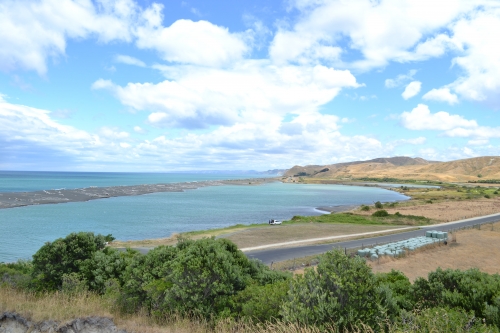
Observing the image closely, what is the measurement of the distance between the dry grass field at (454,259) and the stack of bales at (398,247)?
0.67m

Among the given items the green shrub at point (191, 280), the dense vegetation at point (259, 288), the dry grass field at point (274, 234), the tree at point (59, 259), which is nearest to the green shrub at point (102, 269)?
the dense vegetation at point (259, 288)

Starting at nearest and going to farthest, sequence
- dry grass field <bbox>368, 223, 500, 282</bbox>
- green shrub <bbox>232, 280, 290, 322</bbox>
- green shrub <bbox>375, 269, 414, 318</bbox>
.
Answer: green shrub <bbox>375, 269, 414, 318</bbox>, green shrub <bbox>232, 280, 290, 322</bbox>, dry grass field <bbox>368, 223, 500, 282</bbox>

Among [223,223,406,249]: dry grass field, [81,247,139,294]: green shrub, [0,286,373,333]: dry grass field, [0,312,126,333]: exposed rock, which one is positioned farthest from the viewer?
[223,223,406,249]: dry grass field

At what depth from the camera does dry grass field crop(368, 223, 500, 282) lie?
25.0 metres

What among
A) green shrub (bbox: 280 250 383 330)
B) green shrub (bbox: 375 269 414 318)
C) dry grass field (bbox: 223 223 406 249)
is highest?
green shrub (bbox: 280 250 383 330)

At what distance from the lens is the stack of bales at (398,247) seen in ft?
91.5

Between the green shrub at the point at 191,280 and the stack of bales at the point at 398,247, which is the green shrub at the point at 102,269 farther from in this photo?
the stack of bales at the point at 398,247

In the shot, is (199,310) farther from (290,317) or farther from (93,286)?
(93,286)

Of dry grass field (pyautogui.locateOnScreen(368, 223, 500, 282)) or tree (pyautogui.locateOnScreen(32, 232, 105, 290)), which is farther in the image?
dry grass field (pyautogui.locateOnScreen(368, 223, 500, 282))

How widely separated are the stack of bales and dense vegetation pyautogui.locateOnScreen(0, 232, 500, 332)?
19.1 metres

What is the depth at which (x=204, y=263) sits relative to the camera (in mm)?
8164

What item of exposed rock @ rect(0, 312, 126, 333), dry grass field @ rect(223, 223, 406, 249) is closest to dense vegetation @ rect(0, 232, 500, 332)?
exposed rock @ rect(0, 312, 126, 333)

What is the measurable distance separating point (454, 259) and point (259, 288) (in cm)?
2697

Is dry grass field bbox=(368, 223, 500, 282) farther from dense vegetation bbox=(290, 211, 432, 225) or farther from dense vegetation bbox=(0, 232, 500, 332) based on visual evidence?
dense vegetation bbox=(290, 211, 432, 225)
